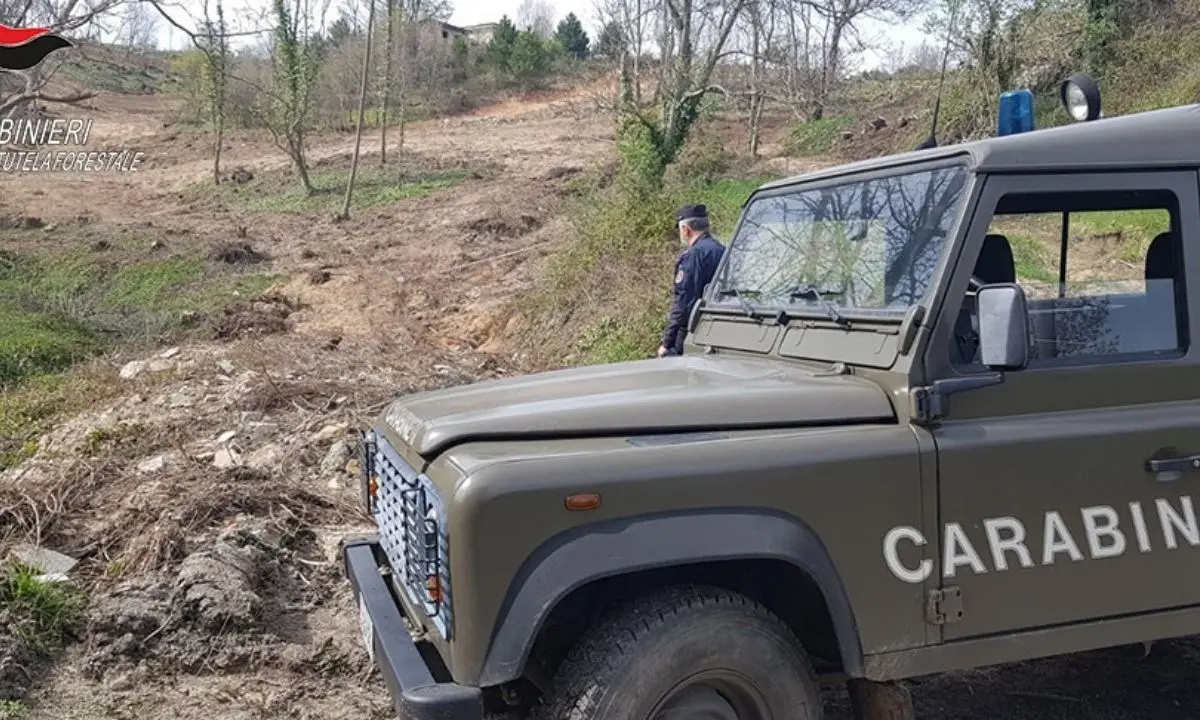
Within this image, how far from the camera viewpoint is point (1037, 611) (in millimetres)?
3043

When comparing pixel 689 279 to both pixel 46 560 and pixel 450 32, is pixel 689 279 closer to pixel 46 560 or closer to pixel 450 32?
pixel 46 560

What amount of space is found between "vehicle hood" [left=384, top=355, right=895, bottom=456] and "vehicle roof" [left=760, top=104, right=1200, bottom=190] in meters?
0.80

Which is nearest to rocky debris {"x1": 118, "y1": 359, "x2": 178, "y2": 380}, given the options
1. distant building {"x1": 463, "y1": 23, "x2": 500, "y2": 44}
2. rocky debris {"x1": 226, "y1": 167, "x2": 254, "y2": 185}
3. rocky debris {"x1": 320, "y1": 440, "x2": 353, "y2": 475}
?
rocky debris {"x1": 320, "y1": 440, "x2": 353, "y2": 475}

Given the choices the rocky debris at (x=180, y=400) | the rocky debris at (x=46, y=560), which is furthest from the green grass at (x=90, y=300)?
the rocky debris at (x=46, y=560)

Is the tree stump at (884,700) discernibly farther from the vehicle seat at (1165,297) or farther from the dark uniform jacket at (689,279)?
the dark uniform jacket at (689,279)

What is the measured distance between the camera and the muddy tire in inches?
107

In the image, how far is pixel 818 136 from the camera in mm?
30016

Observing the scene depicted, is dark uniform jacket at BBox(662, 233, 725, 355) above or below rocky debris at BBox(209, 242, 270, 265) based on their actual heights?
below

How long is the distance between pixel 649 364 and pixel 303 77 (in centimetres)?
2717

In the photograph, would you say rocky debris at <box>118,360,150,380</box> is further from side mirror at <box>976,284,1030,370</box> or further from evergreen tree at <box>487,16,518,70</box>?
evergreen tree at <box>487,16,518,70</box>

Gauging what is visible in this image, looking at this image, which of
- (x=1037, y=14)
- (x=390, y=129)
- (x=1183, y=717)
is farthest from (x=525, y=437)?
(x=390, y=129)

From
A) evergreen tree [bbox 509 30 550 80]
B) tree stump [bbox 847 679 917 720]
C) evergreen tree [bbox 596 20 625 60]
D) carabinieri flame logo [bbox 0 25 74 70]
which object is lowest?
tree stump [bbox 847 679 917 720]

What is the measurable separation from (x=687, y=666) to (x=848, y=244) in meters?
1.62

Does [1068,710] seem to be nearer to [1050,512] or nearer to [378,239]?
[1050,512]
